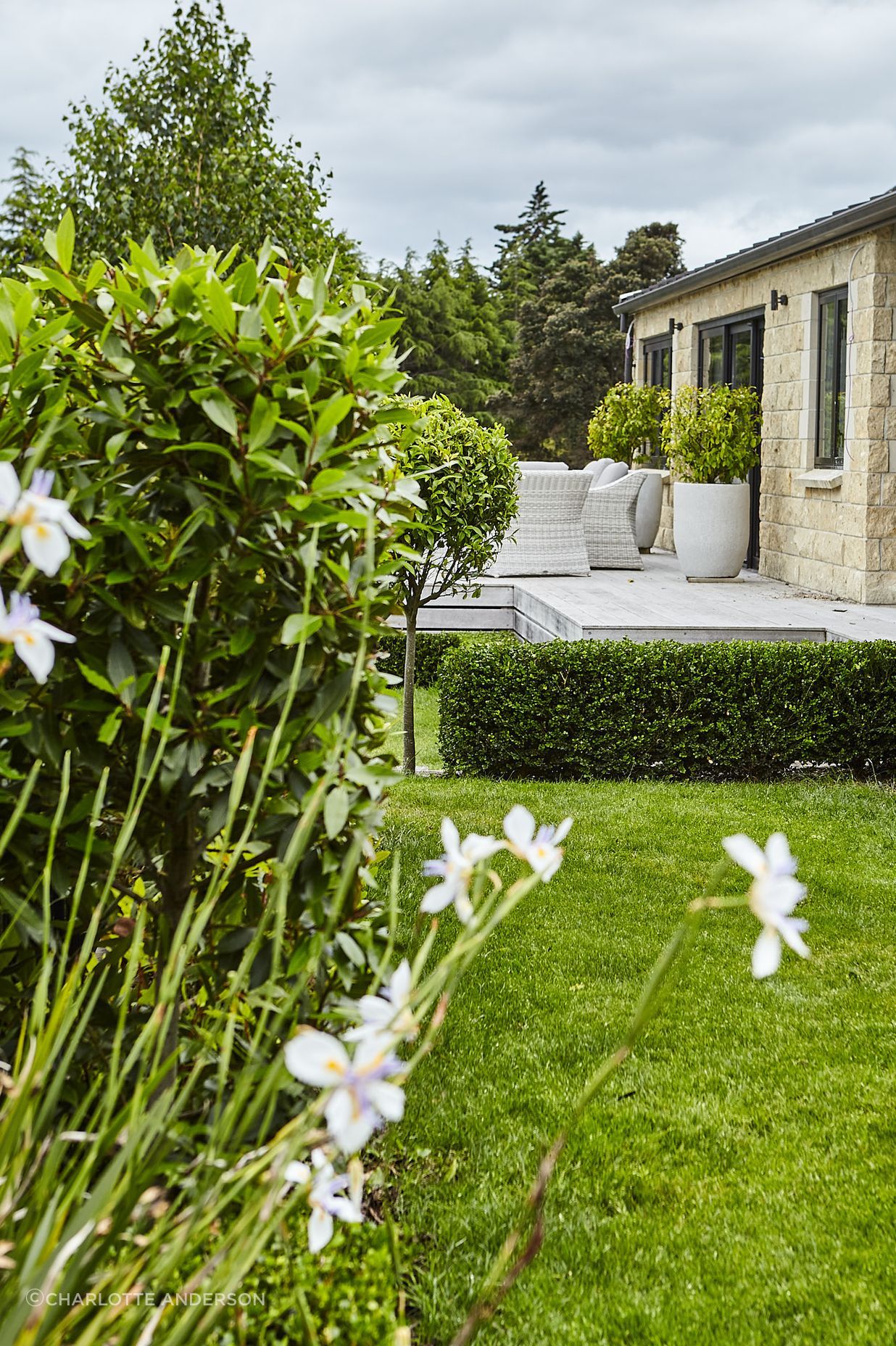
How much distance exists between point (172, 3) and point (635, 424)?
8.10 m

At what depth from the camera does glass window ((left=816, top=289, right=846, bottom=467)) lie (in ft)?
31.9

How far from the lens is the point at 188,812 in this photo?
1887 mm

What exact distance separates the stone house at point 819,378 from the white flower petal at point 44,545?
8.33 meters

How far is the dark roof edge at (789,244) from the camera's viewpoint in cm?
828

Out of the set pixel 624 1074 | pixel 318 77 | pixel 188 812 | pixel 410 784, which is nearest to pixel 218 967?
pixel 188 812

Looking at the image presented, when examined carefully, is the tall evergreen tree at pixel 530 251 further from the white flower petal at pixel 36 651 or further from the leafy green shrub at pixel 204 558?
the white flower petal at pixel 36 651

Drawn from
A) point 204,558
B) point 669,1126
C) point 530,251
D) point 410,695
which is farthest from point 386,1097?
point 530,251

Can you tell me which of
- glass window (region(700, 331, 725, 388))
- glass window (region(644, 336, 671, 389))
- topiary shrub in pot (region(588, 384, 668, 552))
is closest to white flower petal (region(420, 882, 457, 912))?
glass window (region(700, 331, 725, 388))

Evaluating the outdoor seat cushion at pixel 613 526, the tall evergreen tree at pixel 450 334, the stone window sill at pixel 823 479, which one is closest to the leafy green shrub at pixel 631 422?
the outdoor seat cushion at pixel 613 526

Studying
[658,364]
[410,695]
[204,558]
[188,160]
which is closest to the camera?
[204,558]

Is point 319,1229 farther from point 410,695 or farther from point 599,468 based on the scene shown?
point 599,468

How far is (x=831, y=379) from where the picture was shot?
10.0m

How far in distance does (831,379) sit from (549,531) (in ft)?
9.72

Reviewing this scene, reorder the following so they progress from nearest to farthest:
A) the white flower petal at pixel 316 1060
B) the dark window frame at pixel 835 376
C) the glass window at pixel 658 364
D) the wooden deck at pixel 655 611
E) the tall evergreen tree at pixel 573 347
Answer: the white flower petal at pixel 316 1060 → the wooden deck at pixel 655 611 → the dark window frame at pixel 835 376 → the glass window at pixel 658 364 → the tall evergreen tree at pixel 573 347
